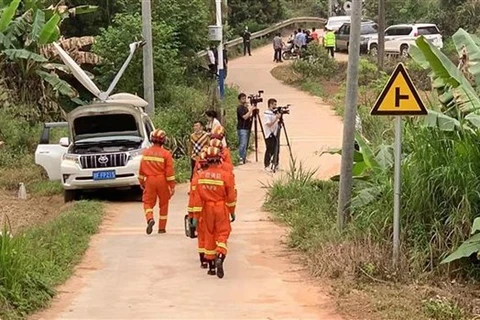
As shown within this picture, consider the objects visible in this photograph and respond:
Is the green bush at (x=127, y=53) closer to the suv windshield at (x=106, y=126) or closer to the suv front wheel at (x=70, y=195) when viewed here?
the suv windshield at (x=106, y=126)

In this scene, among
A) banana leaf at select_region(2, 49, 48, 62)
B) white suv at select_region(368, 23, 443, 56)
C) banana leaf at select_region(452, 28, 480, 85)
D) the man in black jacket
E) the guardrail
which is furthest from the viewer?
the guardrail

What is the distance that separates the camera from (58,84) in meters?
23.8

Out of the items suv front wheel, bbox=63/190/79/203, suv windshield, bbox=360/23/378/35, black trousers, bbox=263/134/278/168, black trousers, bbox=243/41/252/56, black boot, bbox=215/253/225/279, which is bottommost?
black trousers, bbox=243/41/252/56

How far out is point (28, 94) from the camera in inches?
1005

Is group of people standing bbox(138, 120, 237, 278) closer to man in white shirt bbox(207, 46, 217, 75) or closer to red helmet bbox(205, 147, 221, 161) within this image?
red helmet bbox(205, 147, 221, 161)

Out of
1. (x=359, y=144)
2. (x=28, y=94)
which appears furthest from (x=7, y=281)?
(x=28, y=94)

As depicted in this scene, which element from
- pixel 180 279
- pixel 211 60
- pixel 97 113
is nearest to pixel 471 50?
pixel 180 279

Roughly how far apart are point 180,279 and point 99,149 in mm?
6974

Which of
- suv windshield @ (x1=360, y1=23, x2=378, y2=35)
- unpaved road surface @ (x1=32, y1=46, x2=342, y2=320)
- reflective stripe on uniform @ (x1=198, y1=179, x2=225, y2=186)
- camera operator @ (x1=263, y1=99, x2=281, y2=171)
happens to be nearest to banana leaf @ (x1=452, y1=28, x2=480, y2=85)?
unpaved road surface @ (x1=32, y1=46, x2=342, y2=320)

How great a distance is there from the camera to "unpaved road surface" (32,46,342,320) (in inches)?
372

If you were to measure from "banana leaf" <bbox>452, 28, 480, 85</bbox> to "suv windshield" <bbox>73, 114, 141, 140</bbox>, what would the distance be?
7555mm

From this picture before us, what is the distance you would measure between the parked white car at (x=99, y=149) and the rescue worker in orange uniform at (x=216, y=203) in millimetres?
6392

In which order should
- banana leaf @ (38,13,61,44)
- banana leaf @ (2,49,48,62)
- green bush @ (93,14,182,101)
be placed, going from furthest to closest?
green bush @ (93,14,182,101), banana leaf @ (38,13,61,44), banana leaf @ (2,49,48,62)

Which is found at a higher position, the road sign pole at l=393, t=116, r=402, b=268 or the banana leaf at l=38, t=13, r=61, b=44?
the banana leaf at l=38, t=13, r=61, b=44
